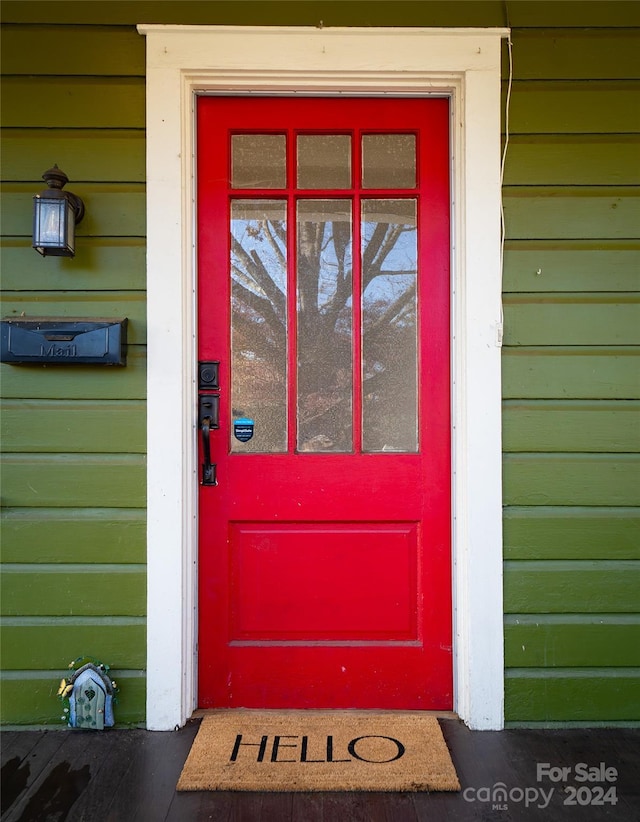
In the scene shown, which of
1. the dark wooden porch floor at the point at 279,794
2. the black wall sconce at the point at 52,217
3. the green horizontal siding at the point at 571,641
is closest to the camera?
the dark wooden porch floor at the point at 279,794

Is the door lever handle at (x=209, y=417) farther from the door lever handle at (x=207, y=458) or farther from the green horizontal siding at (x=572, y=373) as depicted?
the green horizontal siding at (x=572, y=373)

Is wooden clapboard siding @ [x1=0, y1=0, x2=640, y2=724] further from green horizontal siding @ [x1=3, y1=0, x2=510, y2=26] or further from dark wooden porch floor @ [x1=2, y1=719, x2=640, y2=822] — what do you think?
dark wooden porch floor @ [x1=2, y1=719, x2=640, y2=822]

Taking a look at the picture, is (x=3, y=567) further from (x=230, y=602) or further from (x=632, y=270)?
(x=632, y=270)

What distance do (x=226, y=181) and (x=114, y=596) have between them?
1405 millimetres

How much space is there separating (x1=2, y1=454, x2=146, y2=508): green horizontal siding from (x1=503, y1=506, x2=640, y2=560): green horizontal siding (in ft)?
4.02

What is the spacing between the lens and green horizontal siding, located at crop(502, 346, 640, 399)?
6.00ft

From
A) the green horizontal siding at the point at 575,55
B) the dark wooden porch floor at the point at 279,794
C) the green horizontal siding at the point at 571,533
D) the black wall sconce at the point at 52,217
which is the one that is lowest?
the dark wooden porch floor at the point at 279,794

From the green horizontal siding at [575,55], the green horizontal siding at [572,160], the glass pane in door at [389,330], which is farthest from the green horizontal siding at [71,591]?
the green horizontal siding at [575,55]

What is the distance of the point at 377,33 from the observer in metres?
1.79

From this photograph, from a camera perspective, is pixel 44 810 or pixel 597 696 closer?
pixel 44 810

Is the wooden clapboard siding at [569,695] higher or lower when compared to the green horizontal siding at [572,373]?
lower

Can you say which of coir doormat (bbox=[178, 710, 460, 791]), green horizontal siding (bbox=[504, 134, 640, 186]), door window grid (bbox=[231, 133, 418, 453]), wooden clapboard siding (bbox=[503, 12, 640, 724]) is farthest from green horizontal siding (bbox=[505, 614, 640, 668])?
green horizontal siding (bbox=[504, 134, 640, 186])

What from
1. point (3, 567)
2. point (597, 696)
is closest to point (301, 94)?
point (3, 567)

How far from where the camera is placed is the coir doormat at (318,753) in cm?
153
